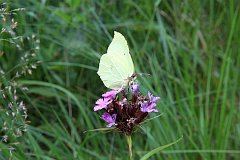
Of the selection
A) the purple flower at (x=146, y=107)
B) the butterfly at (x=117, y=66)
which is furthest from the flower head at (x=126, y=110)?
the butterfly at (x=117, y=66)

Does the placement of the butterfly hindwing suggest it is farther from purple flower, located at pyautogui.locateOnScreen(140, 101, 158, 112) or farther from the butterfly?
purple flower, located at pyautogui.locateOnScreen(140, 101, 158, 112)

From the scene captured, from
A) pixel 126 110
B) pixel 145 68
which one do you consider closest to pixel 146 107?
pixel 126 110

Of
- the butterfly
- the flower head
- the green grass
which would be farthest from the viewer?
the green grass

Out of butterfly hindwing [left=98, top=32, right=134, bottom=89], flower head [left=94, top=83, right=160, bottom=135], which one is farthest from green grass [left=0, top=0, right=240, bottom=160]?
flower head [left=94, top=83, right=160, bottom=135]

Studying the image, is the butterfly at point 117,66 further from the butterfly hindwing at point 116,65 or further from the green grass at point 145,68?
the green grass at point 145,68

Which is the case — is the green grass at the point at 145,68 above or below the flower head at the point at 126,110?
below
